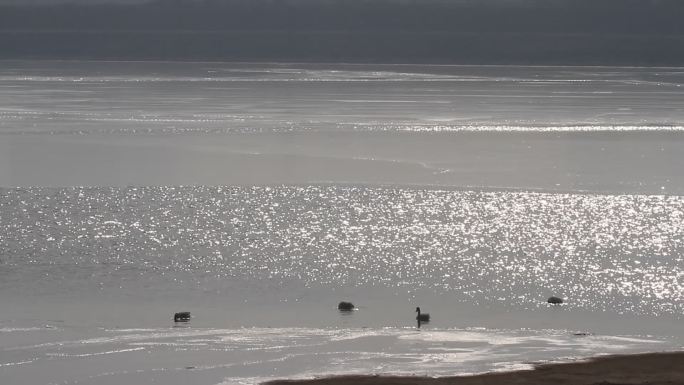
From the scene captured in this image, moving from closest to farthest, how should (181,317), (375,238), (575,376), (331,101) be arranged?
(575,376) → (181,317) → (375,238) → (331,101)

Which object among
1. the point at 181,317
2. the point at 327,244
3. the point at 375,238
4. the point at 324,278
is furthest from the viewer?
the point at 375,238

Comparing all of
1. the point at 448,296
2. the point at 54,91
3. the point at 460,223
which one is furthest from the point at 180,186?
the point at 54,91

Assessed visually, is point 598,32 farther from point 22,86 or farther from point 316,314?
point 316,314

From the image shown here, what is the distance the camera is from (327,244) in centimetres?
1658

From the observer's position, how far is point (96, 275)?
1474 centimetres

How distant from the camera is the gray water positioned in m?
11.7

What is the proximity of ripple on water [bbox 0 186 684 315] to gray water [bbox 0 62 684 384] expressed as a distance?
5cm

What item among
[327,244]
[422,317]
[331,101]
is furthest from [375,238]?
[331,101]

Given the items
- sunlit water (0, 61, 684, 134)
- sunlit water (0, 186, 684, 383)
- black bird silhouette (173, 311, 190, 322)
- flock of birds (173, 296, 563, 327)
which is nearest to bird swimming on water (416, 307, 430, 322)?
flock of birds (173, 296, 563, 327)

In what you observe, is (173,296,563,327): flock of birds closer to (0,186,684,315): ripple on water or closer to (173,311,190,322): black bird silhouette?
(173,311,190,322): black bird silhouette

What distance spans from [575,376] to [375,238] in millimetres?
6635

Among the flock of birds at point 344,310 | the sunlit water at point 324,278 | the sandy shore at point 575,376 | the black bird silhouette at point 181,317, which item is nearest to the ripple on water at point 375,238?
the sunlit water at point 324,278

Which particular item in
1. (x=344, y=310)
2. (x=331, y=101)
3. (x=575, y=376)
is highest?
(x=331, y=101)

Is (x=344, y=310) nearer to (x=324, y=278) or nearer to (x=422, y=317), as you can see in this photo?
(x=422, y=317)
